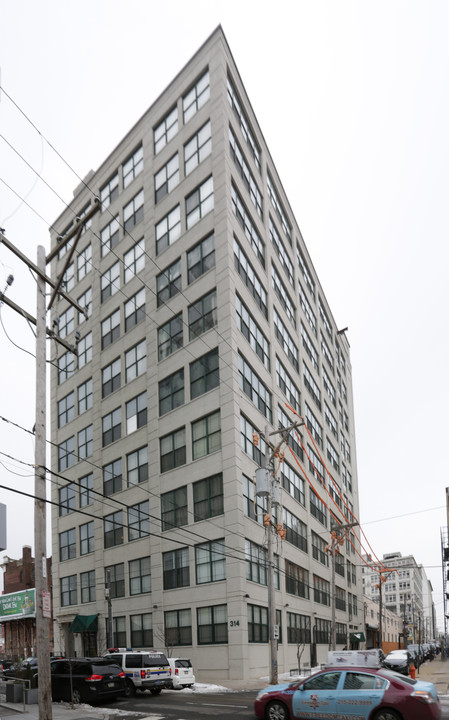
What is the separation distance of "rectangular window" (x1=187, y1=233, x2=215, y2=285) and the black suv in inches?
Result: 918

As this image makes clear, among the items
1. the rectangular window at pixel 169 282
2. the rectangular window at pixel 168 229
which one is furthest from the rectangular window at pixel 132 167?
the rectangular window at pixel 169 282

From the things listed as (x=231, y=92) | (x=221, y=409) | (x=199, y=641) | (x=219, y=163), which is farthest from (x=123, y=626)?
(x=231, y=92)

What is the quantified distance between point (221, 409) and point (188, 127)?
19.8 m

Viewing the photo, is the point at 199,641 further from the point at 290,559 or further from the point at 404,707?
the point at 404,707

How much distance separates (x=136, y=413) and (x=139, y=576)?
10.4 metres

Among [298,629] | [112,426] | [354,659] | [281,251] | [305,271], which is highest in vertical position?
[305,271]

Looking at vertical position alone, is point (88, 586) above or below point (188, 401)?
below

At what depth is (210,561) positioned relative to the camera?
34.9 m

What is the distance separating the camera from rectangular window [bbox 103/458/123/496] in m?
44.1

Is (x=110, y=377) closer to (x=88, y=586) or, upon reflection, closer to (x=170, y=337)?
(x=170, y=337)

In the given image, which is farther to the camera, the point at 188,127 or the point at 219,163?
the point at 188,127

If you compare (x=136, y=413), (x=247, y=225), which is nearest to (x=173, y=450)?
(x=136, y=413)

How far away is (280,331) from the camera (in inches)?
1959

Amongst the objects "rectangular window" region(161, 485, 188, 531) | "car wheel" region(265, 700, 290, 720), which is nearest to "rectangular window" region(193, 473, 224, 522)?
"rectangular window" region(161, 485, 188, 531)
